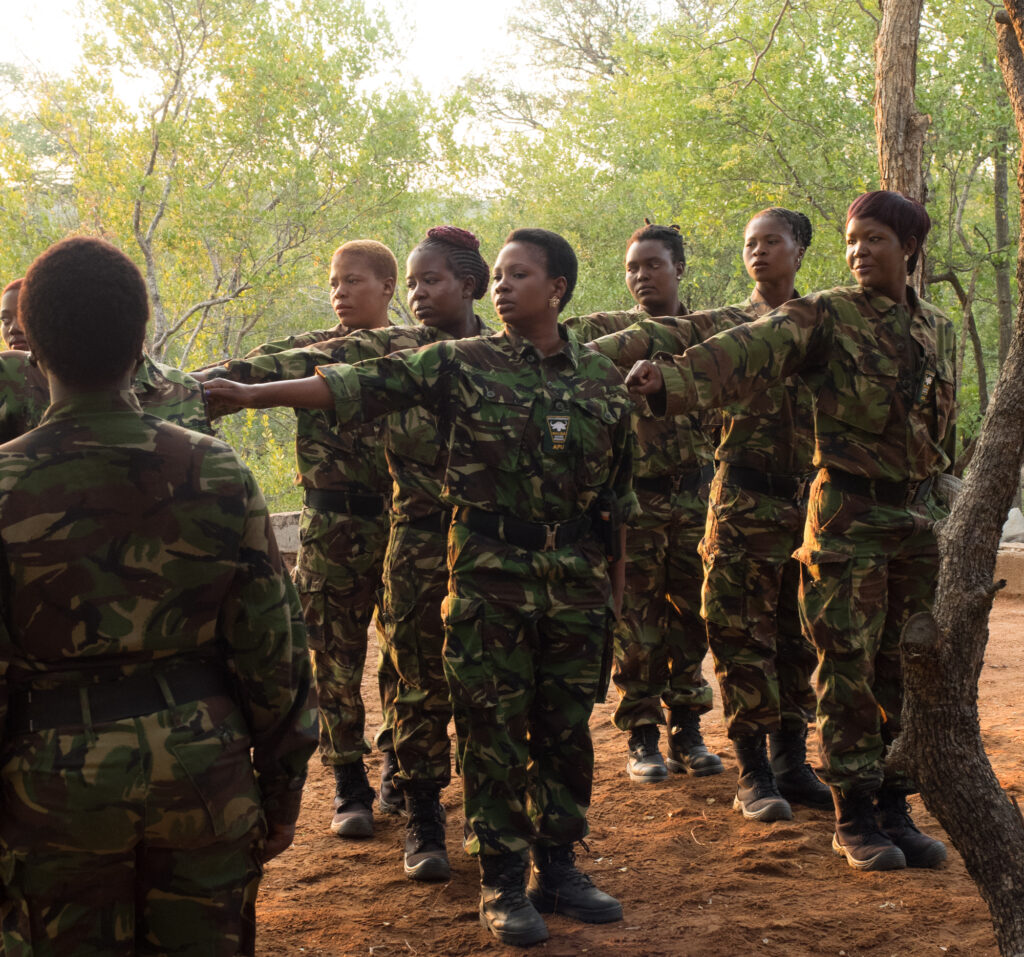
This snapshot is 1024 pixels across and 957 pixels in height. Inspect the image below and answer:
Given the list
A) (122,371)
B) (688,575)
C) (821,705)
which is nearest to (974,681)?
(821,705)

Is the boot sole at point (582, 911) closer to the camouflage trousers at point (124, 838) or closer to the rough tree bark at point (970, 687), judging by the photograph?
the rough tree bark at point (970, 687)

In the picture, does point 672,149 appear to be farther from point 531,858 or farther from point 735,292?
point 531,858

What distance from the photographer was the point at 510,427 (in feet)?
11.7

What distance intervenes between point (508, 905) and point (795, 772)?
189 centimetres

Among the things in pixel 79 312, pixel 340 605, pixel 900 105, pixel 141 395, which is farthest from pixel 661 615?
pixel 900 105

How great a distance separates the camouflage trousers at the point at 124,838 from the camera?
1.98 m

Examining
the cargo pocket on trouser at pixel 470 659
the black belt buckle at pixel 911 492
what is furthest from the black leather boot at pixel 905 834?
the cargo pocket on trouser at pixel 470 659

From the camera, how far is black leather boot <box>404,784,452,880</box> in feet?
13.3

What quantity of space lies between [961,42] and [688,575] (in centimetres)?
1329

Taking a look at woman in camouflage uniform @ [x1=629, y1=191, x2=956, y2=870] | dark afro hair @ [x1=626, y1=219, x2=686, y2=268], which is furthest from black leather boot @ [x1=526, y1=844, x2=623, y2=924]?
dark afro hair @ [x1=626, y1=219, x2=686, y2=268]

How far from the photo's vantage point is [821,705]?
4.20 metres

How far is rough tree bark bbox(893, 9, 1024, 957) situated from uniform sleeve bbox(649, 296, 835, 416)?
0.87m

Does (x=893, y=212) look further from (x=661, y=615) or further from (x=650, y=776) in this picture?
(x=650, y=776)

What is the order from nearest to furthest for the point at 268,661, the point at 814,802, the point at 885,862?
the point at 268,661 < the point at 885,862 < the point at 814,802
